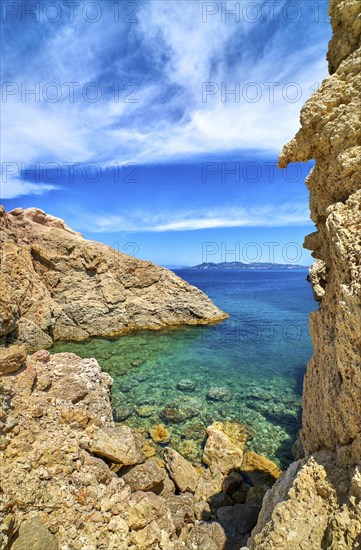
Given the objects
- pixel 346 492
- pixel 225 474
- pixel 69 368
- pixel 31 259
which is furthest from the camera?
pixel 31 259

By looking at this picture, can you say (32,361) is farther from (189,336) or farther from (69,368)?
(189,336)

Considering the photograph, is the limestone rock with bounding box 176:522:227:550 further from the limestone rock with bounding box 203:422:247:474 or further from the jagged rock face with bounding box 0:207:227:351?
the jagged rock face with bounding box 0:207:227:351

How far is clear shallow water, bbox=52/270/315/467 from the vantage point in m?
12.4

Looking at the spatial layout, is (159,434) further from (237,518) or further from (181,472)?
(237,518)

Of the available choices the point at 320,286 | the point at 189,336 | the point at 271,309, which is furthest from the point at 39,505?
the point at 271,309

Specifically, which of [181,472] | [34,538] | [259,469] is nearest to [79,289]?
[181,472]

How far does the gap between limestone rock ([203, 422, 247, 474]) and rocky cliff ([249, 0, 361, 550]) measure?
4.38 metres

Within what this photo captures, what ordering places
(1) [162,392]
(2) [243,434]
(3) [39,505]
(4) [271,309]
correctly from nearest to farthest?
(3) [39,505] → (2) [243,434] → (1) [162,392] → (4) [271,309]

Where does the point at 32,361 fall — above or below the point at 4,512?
A: above

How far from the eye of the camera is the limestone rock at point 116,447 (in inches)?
317

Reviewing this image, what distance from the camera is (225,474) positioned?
9.28m

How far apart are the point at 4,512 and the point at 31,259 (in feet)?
76.6

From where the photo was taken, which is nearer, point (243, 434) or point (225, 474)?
point (225, 474)

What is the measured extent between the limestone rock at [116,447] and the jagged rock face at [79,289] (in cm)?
1581
